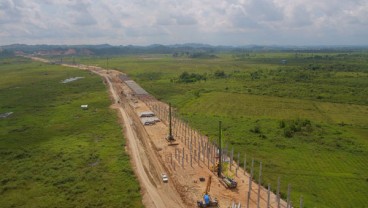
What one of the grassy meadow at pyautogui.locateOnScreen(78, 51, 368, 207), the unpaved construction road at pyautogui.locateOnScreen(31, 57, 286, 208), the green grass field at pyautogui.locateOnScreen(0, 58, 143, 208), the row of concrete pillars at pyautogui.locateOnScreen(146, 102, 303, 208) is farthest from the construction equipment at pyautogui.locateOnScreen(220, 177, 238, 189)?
the green grass field at pyautogui.locateOnScreen(0, 58, 143, 208)

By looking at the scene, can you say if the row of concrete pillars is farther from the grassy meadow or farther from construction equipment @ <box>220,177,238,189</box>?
the grassy meadow

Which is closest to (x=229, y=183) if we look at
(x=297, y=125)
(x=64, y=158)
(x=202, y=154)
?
(x=202, y=154)

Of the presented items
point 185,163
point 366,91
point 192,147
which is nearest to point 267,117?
point 192,147

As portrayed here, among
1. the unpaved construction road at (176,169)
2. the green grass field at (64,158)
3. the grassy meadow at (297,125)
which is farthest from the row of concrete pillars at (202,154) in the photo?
the green grass field at (64,158)

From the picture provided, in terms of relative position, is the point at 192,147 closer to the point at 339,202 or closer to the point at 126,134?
the point at 126,134

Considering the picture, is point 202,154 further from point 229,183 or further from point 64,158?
point 64,158

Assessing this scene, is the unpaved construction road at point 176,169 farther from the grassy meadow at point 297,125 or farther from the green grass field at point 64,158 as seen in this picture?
the grassy meadow at point 297,125

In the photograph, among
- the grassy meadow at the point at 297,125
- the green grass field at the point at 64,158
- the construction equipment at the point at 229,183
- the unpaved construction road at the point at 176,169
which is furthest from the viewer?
the grassy meadow at the point at 297,125
